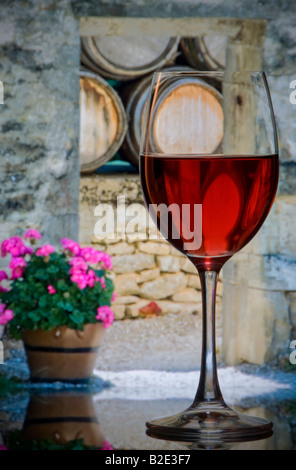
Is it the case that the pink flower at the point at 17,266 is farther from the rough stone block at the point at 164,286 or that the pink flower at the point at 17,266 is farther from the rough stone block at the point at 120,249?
the rough stone block at the point at 164,286

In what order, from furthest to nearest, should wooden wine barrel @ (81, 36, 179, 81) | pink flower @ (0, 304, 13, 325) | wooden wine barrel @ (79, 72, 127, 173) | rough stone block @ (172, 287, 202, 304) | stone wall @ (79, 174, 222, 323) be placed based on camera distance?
1. rough stone block @ (172, 287, 202, 304)
2. stone wall @ (79, 174, 222, 323)
3. wooden wine barrel @ (81, 36, 179, 81)
4. wooden wine barrel @ (79, 72, 127, 173)
5. pink flower @ (0, 304, 13, 325)

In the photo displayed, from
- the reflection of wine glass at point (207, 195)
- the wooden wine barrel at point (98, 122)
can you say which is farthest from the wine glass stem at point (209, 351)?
the wooden wine barrel at point (98, 122)

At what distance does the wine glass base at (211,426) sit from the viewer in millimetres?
1247

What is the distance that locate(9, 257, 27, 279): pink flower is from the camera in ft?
10.5

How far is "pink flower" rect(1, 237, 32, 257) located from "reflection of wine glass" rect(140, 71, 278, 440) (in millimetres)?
1905

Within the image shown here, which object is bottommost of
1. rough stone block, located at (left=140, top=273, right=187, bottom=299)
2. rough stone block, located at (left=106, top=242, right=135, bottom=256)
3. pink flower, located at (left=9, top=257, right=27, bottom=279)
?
rough stone block, located at (left=140, top=273, right=187, bottom=299)

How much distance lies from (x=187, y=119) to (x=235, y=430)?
48cm

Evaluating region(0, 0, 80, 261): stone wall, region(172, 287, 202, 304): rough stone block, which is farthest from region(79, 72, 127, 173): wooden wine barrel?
region(0, 0, 80, 261): stone wall

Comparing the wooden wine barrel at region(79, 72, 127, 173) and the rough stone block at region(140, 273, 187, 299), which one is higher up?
the wooden wine barrel at region(79, 72, 127, 173)

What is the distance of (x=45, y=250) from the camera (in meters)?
3.18

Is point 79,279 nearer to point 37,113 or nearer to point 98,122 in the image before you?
point 37,113

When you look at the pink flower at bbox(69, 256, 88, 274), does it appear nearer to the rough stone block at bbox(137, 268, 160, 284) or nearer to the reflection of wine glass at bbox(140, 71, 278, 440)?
the reflection of wine glass at bbox(140, 71, 278, 440)

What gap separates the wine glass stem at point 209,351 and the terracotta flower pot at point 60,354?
1.73m

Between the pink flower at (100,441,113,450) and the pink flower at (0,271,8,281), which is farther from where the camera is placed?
the pink flower at (0,271,8,281)
